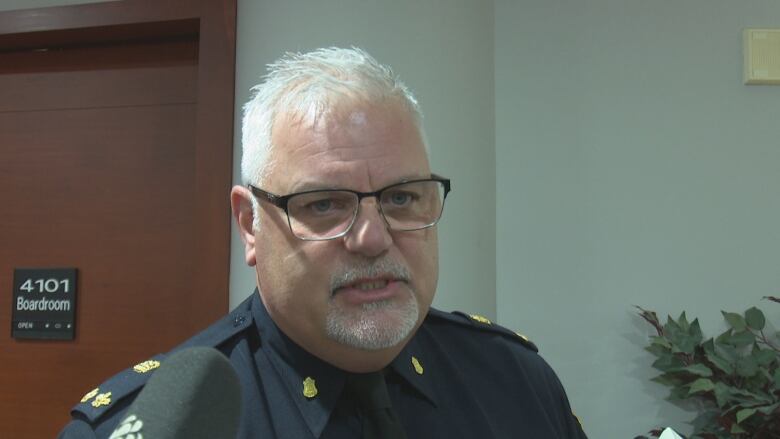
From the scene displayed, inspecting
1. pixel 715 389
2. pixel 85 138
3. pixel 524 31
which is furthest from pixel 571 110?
pixel 85 138

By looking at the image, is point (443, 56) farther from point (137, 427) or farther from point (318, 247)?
point (137, 427)

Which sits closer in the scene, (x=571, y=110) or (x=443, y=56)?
(x=443, y=56)

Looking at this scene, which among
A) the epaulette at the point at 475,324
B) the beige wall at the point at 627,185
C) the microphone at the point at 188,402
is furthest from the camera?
the beige wall at the point at 627,185

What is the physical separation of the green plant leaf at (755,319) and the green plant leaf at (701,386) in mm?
225

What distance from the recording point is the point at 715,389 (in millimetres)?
1388

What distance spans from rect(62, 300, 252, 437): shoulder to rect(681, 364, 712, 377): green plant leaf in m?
1.16

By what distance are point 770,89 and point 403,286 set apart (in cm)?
145

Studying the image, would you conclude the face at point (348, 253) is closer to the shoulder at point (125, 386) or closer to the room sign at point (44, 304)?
the shoulder at point (125, 386)

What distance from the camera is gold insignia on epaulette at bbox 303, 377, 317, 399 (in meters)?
0.72

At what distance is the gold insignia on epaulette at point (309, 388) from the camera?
2.38ft

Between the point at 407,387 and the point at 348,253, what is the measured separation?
246 mm

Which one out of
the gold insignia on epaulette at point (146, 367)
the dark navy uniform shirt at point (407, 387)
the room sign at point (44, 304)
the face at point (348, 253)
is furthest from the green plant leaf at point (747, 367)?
the room sign at point (44, 304)

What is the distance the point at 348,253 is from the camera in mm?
Result: 674

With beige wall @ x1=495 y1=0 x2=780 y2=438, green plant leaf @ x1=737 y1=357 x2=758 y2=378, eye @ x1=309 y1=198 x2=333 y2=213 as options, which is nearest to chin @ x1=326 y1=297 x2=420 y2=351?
eye @ x1=309 y1=198 x2=333 y2=213
